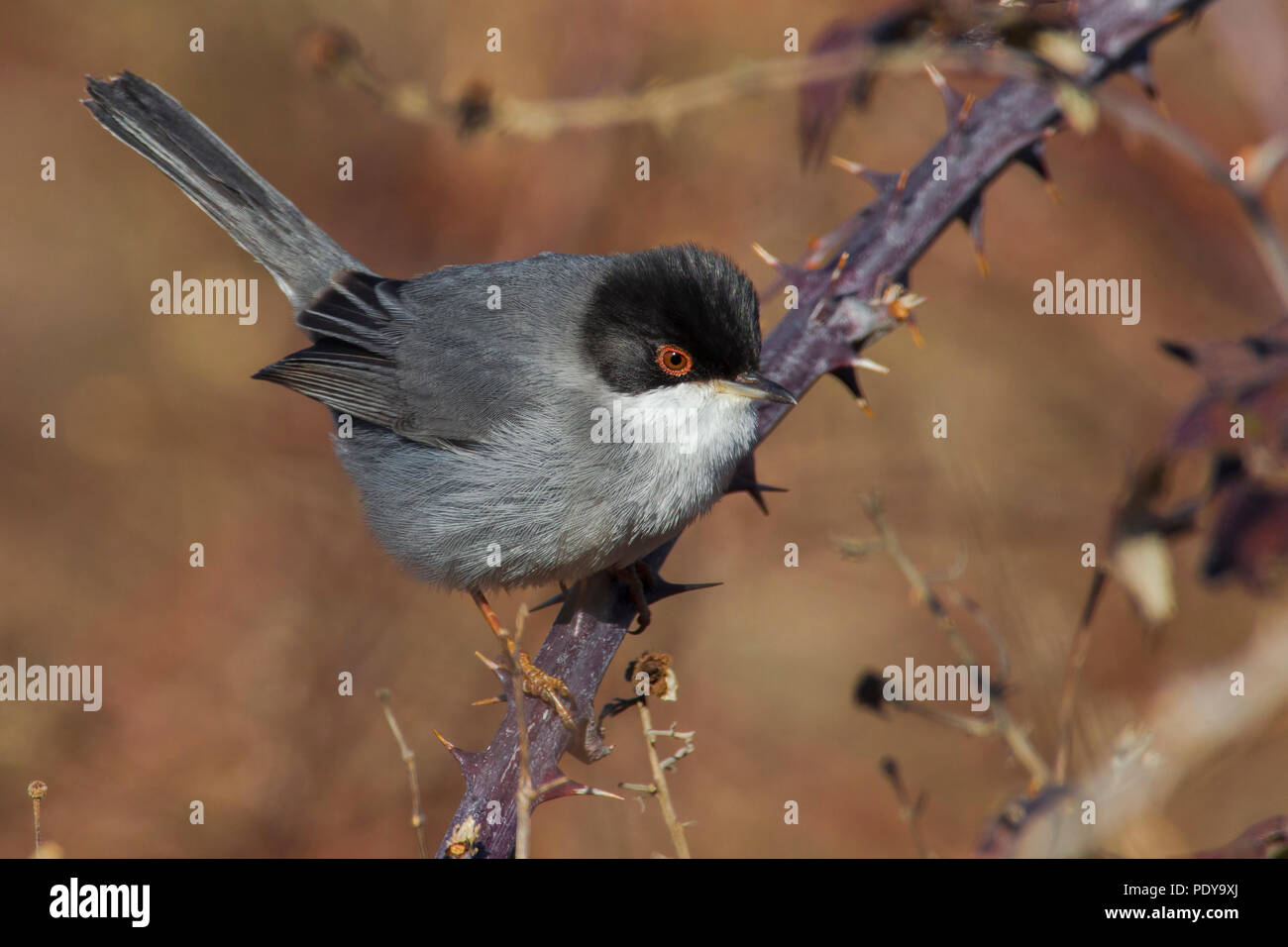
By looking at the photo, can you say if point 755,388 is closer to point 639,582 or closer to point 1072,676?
point 639,582

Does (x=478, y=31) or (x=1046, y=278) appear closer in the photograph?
(x=1046, y=278)

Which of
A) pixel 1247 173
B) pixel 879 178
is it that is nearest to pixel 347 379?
pixel 879 178

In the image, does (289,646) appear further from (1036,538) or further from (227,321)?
(1036,538)

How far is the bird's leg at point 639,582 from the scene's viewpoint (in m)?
3.58

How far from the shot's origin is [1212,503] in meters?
1.27

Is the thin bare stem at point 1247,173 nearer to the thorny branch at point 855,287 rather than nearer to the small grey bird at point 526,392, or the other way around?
the thorny branch at point 855,287

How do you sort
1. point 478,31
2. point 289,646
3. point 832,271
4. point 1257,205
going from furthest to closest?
1. point 478,31
2. point 289,646
3. point 832,271
4. point 1257,205

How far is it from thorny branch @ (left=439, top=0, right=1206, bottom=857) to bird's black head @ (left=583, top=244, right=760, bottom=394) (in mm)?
160

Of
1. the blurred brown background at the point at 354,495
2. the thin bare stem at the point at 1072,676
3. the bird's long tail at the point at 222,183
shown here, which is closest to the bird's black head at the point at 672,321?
the bird's long tail at the point at 222,183

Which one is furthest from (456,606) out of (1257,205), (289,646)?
(1257,205)

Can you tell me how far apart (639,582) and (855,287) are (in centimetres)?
130

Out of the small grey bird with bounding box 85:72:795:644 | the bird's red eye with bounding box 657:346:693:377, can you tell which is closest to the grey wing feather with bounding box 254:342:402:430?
the small grey bird with bounding box 85:72:795:644

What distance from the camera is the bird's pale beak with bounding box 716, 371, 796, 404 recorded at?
131 inches

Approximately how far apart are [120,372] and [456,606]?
2.57 metres
